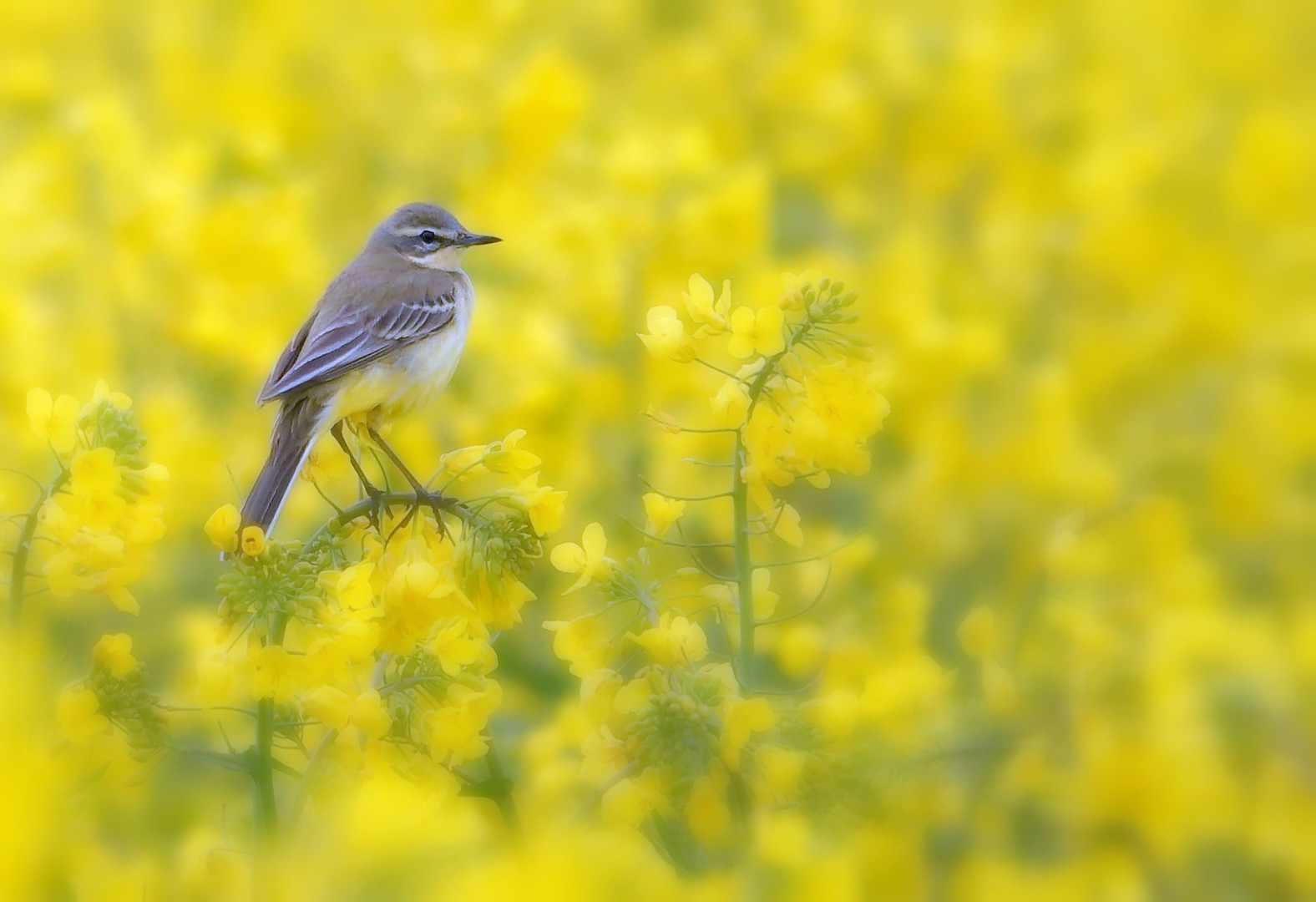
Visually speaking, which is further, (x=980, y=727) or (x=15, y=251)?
(x=15, y=251)

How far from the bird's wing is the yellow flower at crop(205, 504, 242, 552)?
1.62 metres

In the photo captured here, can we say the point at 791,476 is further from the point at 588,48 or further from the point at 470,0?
the point at 588,48

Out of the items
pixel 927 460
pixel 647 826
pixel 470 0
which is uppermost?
pixel 470 0

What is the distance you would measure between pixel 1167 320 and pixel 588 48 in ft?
11.1

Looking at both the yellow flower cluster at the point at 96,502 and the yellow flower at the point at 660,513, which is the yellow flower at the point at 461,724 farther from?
the yellow flower cluster at the point at 96,502

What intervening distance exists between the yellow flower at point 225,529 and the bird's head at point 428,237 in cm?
283

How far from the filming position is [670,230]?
5.24 m

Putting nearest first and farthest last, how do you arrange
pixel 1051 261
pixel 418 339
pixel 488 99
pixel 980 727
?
pixel 980 727
pixel 418 339
pixel 488 99
pixel 1051 261

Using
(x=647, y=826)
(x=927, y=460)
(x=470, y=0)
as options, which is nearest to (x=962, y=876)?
(x=647, y=826)

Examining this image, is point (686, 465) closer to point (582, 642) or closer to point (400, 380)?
point (400, 380)

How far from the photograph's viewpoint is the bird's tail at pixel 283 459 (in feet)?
11.2

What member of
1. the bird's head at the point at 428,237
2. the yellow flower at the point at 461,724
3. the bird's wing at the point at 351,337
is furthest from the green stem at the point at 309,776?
the bird's head at the point at 428,237

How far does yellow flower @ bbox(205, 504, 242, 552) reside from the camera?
2223mm

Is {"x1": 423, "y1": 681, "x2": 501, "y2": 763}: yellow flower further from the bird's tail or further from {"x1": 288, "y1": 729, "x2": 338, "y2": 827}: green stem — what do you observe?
the bird's tail
